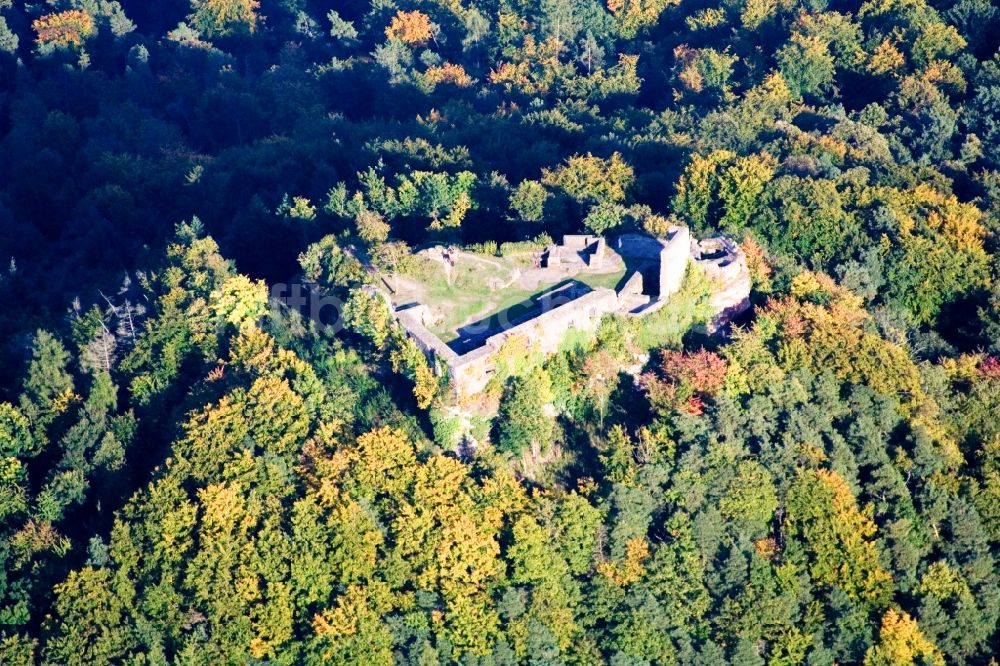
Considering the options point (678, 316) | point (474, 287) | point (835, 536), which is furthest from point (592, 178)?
point (835, 536)

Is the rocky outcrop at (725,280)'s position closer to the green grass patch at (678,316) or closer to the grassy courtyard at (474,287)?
the green grass patch at (678,316)

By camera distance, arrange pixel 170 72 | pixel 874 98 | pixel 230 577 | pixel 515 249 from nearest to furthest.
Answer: pixel 230 577 < pixel 515 249 < pixel 874 98 < pixel 170 72

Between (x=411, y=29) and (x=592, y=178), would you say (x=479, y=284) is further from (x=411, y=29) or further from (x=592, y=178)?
(x=411, y=29)

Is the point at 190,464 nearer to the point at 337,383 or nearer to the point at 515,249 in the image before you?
the point at 337,383

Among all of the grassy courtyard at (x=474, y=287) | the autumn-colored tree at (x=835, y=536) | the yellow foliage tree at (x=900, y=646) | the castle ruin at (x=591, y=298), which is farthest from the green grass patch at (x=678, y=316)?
the yellow foliage tree at (x=900, y=646)

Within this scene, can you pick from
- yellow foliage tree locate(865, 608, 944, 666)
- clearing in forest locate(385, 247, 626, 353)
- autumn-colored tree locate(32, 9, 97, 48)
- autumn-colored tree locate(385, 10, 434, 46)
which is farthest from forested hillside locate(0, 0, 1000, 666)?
autumn-colored tree locate(385, 10, 434, 46)

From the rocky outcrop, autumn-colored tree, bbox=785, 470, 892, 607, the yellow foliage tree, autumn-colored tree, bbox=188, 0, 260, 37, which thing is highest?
the rocky outcrop

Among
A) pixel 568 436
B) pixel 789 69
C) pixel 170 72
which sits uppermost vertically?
pixel 568 436

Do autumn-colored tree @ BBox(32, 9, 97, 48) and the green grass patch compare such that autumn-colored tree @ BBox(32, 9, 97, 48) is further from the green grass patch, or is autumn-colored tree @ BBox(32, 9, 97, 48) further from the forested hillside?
the green grass patch

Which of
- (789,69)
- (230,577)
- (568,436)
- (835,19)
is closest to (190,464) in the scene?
(230,577)
